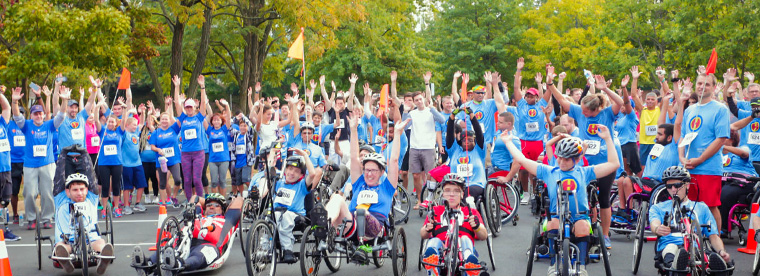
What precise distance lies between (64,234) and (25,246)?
7.83ft

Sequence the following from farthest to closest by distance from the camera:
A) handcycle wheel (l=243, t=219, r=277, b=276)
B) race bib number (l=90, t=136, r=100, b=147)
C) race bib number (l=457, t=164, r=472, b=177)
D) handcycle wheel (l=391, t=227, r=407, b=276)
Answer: race bib number (l=90, t=136, r=100, b=147), race bib number (l=457, t=164, r=472, b=177), handcycle wheel (l=243, t=219, r=277, b=276), handcycle wheel (l=391, t=227, r=407, b=276)

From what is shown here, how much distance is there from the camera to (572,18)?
133 ft

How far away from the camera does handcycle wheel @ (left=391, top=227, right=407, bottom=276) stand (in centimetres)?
672

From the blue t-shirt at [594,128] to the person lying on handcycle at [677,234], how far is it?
2.10m

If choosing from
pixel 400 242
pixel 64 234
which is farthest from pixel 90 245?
pixel 400 242

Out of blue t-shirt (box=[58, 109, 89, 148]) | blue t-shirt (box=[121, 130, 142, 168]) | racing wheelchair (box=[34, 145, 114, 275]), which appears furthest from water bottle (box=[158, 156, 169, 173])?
racing wheelchair (box=[34, 145, 114, 275])

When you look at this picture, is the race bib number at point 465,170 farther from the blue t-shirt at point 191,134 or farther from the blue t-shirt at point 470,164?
the blue t-shirt at point 191,134

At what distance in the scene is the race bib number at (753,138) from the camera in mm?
9203

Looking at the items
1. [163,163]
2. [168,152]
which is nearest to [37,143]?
[163,163]

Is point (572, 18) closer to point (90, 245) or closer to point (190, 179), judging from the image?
point (190, 179)

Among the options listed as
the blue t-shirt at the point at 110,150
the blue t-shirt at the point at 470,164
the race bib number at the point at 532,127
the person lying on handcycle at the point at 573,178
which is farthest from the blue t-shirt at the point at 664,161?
the blue t-shirt at the point at 110,150

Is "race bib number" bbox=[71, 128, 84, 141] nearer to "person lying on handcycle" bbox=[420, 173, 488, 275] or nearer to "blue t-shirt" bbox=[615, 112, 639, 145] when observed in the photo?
"person lying on handcycle" bbox=[420, 173, 488, 275]

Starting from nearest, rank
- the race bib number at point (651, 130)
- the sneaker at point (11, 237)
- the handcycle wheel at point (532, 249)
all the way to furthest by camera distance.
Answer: the handcycle wheel at point (532, 249), the sneaker at point (11, 237), the race bib number at point (651, 130)

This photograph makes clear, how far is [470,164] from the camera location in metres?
9.09
